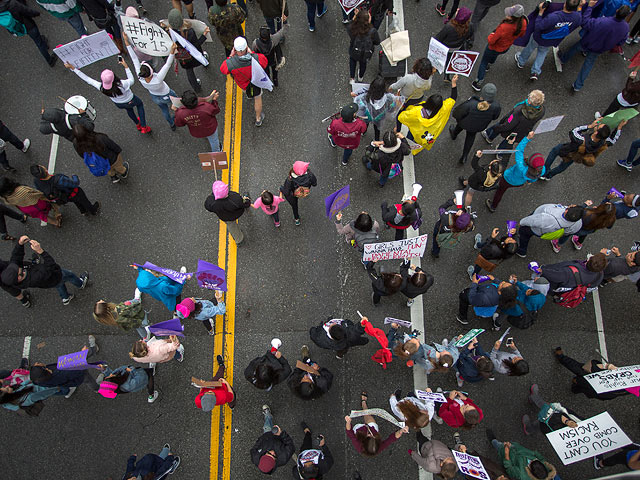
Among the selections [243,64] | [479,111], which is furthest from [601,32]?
[243,64]

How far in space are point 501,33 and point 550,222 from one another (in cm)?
433

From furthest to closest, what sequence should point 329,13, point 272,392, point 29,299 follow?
point 329,13, point 29,299, point 272,392

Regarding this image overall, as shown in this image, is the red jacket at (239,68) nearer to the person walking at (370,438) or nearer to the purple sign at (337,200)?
the purple sign at (337,200)

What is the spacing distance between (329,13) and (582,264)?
8.61 metres

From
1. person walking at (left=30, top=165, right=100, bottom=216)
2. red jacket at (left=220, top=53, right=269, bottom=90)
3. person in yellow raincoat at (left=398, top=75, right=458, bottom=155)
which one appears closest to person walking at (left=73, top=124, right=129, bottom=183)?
person walking at (left=30, top=165, right=100, bottom=216)

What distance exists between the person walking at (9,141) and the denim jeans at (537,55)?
1169 centimetres

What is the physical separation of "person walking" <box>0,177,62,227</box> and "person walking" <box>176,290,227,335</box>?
3.49 meters

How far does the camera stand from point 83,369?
23.4ft

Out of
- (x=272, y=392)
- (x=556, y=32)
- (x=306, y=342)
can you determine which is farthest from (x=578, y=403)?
(x=556, y=32)

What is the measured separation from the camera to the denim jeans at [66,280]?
8.00 m

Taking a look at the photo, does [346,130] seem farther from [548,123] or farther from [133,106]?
[133,106]

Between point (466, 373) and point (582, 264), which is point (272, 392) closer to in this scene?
point (466, 373)

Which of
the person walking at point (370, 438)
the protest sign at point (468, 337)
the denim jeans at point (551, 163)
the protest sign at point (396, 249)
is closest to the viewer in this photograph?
the person walking at point (370, 438)

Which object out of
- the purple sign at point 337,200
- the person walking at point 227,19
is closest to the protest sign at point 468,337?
the purple sign at point 337,200
